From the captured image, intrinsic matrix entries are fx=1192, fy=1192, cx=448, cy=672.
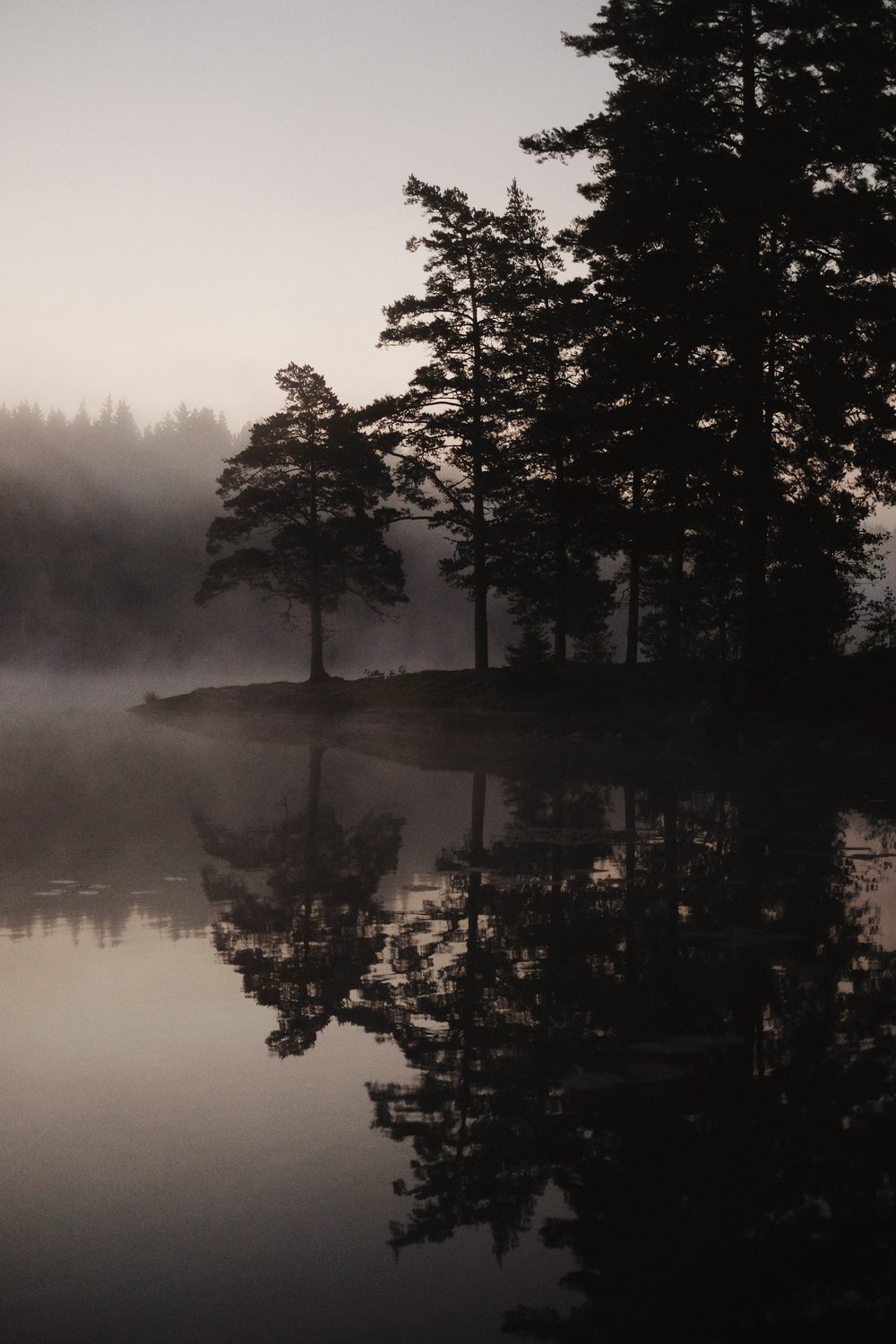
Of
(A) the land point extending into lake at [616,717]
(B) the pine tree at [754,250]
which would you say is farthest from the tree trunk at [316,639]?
(B) the pine tree at [754,250]

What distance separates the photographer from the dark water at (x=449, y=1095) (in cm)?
384

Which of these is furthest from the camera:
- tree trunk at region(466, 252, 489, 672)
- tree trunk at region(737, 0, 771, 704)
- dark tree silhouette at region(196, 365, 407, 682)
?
dark tree silhouette at region(196, 365, 407, 682)

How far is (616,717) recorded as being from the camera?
26547mm

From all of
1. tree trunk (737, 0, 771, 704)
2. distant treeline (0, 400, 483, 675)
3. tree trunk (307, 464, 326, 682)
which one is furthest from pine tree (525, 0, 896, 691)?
distant treeline (0, 400, 483, 675)

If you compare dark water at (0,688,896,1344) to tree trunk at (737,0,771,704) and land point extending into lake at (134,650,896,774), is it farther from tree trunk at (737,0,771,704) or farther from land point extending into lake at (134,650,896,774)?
tree trunk at (737,0,771,704)

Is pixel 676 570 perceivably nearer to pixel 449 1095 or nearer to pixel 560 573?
pixel 560 573

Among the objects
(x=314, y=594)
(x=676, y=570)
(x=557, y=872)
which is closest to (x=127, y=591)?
(x=314, y=594)

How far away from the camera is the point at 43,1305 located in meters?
3.78

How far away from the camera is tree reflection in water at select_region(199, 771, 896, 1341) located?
156 inches

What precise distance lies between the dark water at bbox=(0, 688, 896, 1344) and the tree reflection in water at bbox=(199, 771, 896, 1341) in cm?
2

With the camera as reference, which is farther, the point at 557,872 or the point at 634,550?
the point at 634,550

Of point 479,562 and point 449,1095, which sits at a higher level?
point 479,562

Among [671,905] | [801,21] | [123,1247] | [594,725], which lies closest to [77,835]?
[671,905]

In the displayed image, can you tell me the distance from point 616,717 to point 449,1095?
840 inches
